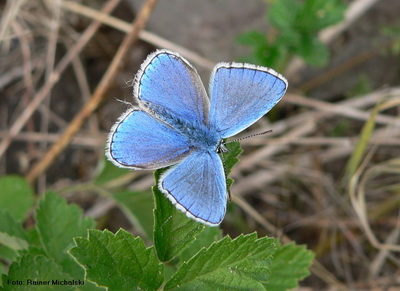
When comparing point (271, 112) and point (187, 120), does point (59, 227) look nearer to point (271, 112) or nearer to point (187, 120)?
point (187, 120)

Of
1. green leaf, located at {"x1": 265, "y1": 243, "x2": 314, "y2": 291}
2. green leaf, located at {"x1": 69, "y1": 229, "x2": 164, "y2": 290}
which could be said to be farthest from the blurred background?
green leaf, located at {"x1": 69, "y1": 229, "x2": 164, "y2": 290}

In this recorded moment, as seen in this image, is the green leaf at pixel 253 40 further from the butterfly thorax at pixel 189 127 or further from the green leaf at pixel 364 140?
the butterfly thorax at pixel 189 127

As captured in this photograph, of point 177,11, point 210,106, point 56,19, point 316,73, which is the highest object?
point 177,11

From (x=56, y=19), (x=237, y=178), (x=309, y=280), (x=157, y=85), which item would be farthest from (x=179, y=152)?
(x=56, y=19)

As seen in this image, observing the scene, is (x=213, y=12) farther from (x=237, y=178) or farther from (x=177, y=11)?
(x=237, y=178)

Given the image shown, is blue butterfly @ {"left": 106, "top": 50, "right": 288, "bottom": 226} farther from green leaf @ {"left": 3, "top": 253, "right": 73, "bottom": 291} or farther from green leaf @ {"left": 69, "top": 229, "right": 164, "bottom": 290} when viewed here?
green leaf @ {"left": 3, "top": 253, "right": 73, "bottom": 291}
